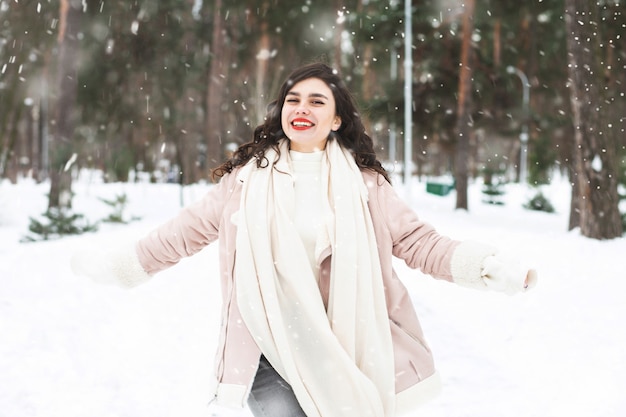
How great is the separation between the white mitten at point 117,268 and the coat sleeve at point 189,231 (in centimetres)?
4

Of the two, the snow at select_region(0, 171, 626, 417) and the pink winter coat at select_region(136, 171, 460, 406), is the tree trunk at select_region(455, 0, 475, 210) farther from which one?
the pink winter coat at select_region(136, 171, 460, 406)

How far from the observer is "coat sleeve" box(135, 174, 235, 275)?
2545 mm

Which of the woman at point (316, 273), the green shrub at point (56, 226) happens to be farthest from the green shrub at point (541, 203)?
the woman at point (316, 273)

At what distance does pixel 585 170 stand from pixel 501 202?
41.1 feet

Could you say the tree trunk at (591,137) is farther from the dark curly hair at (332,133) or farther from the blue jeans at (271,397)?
the blue jeans at (271,397)

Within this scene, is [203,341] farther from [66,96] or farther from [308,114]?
[66,96]

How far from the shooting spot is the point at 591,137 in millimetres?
11203

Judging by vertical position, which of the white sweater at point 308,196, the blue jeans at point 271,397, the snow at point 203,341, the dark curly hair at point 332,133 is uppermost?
the dark curly hair at point 332,133

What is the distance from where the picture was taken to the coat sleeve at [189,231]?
8.35 feet

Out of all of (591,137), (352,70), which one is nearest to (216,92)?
(352,70)

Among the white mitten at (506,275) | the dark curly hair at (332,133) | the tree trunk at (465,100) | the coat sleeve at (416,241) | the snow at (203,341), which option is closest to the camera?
the white mitten at (506,275)

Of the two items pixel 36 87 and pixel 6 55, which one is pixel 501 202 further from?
pixel 36 87

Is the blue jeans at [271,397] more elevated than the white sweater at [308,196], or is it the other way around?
the white sweater at [308,196]

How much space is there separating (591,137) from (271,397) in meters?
10.4
